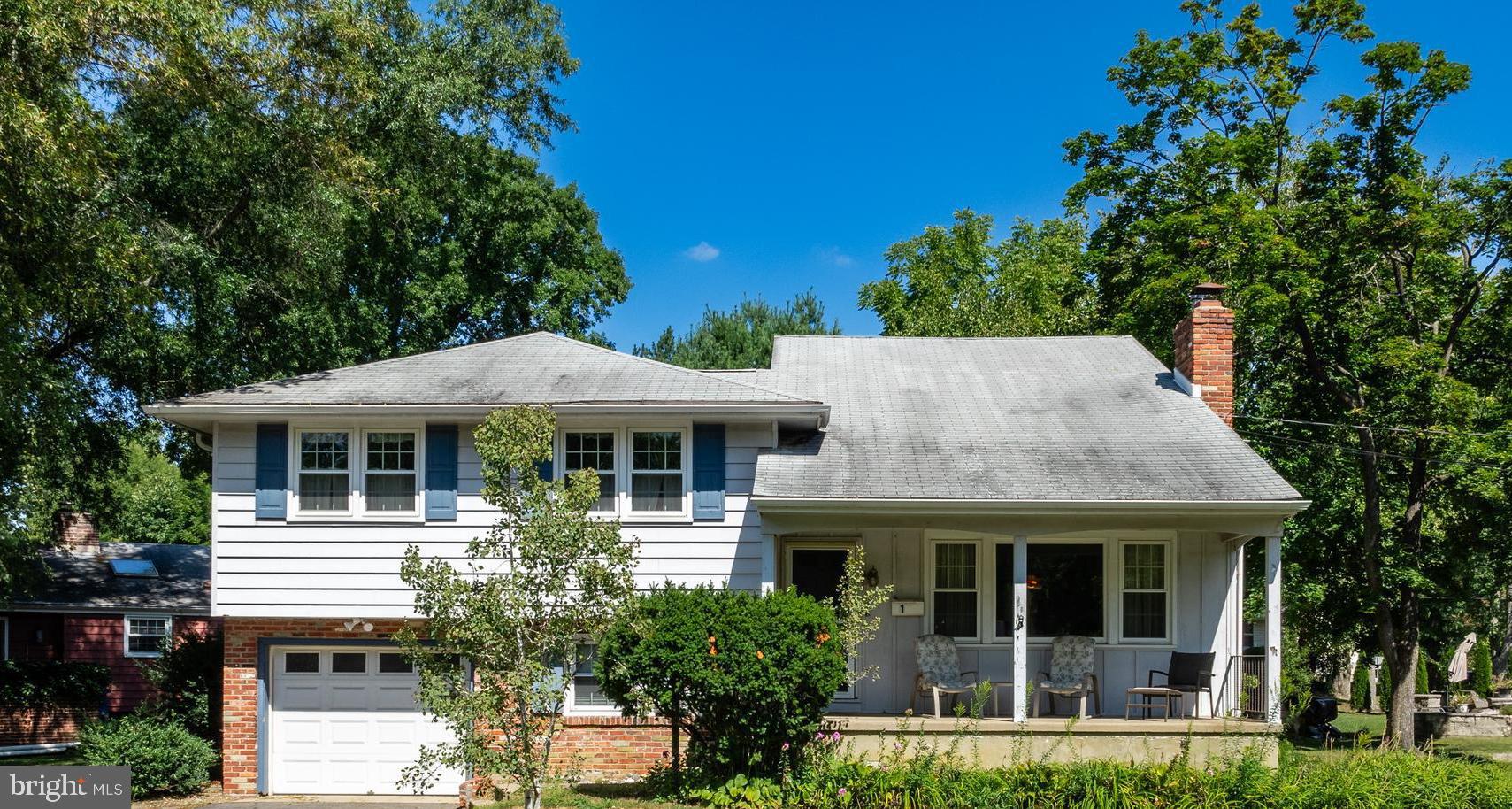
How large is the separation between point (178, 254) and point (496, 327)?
1347cm

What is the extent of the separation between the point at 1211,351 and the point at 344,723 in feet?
40.7

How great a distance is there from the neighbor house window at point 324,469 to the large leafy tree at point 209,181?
2.85 m

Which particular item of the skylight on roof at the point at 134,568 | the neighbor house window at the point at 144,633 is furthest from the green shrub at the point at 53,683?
the skylight on roof at the point at 134,568

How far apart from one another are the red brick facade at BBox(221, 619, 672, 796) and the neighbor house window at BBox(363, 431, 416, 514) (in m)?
1.44

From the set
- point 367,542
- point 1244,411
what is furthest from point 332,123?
point 1244,411

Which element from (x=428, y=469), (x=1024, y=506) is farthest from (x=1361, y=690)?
(x=428, y=469)

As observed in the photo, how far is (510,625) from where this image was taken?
10750 mm

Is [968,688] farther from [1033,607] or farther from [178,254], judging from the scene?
[178,254]

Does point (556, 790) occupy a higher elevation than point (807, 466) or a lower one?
lower

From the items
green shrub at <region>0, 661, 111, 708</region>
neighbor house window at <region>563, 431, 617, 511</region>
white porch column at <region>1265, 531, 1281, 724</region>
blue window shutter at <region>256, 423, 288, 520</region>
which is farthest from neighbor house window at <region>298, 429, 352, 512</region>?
green shrub at <region>0, 661, 111, 708</region>

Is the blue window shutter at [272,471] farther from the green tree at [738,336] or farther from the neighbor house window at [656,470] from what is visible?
the green tree at [738,336]

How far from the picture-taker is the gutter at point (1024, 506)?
44.1ft

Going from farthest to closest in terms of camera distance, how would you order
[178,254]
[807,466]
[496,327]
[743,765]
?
[496,327] < [178,254] < [807,466] < [743,765]

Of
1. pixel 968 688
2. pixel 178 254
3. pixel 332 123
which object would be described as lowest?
pixel 968 688
